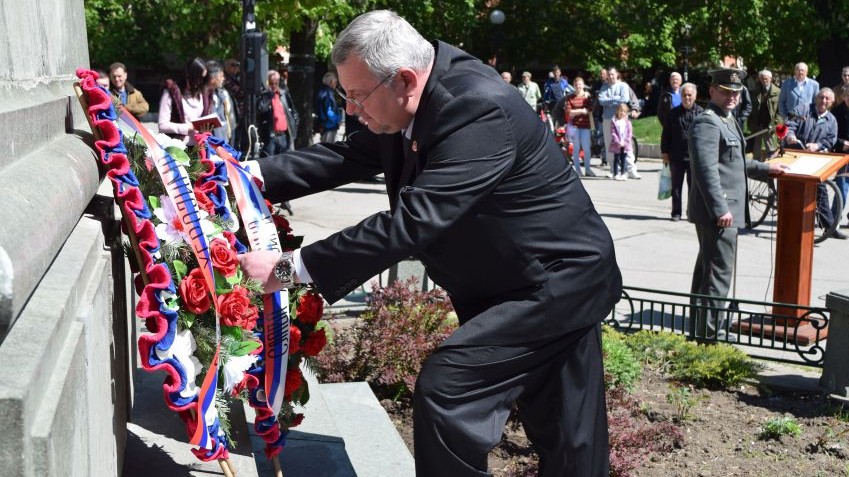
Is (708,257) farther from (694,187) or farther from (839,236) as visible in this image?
(839,236)

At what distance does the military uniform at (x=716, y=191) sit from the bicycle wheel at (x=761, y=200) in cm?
637

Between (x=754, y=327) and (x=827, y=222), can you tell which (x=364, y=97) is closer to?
(x=754, y=327)

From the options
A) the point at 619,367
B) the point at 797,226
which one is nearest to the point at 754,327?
the point at 797,226

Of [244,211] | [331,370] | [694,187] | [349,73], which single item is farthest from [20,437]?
[694,187]

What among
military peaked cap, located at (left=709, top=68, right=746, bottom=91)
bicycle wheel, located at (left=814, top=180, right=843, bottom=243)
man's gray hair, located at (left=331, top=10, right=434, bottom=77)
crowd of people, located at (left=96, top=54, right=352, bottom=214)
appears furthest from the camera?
bicycle wheel, located at (left=814, top=180, right=843, bottom=243)

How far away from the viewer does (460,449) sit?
3357 millimetres

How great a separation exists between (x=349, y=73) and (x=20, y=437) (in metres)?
1.70

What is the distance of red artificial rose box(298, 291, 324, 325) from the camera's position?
3.95 meters

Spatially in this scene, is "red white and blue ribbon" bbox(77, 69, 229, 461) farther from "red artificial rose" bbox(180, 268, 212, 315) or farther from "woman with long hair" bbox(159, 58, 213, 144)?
"woman with long hair" bbox(159, 58, 213, 144)

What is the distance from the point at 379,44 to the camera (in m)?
3.13

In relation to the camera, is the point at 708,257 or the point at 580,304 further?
the point at 708,257

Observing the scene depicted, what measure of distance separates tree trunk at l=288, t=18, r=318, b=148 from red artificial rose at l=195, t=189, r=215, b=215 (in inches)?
583

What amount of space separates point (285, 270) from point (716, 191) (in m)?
4.63

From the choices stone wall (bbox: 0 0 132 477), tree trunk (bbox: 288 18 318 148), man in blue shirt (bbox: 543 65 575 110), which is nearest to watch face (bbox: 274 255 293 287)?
stone wall (bbox: 0 0 132 477)
